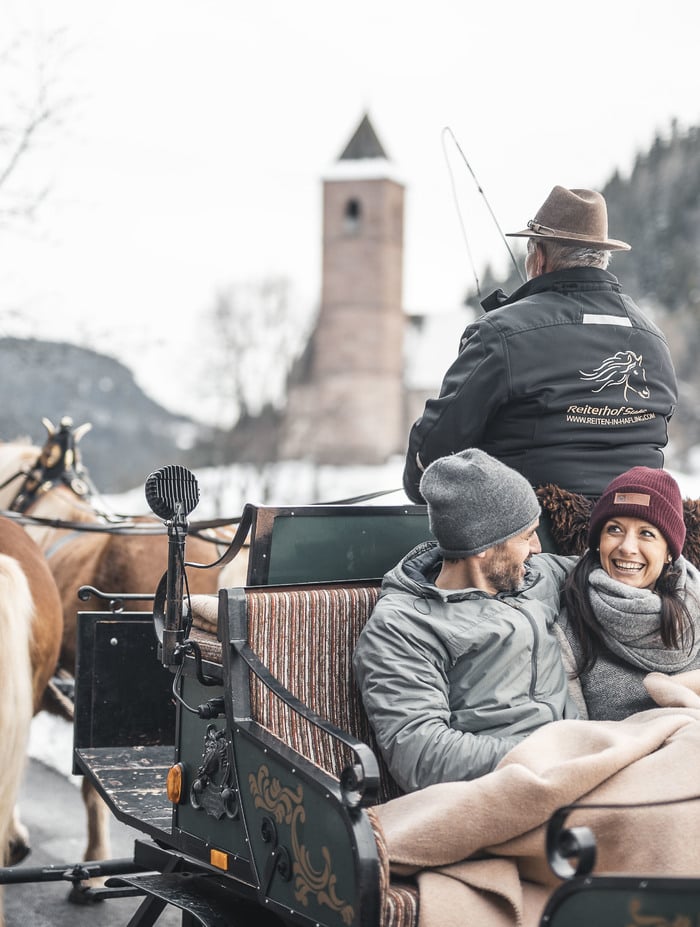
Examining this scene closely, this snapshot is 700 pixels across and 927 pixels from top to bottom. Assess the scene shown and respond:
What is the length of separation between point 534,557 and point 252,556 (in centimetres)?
79

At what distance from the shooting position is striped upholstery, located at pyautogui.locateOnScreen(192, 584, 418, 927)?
3084 millimetres

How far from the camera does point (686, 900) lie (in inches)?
79.7

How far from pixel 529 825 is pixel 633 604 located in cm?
86

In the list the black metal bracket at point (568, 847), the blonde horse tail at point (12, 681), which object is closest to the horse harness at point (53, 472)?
the blonde horse tail at point (12, 681)

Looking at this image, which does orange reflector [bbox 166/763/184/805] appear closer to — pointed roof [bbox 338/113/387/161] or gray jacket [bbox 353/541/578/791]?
gray jacket [bbox 353/541/578/791]

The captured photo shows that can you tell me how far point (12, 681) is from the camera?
4.68 meters

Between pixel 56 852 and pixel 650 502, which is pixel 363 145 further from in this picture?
pixel 650 502

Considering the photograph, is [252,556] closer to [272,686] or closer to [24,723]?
[272,686]

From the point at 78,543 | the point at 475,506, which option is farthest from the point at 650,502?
the point at 78,543

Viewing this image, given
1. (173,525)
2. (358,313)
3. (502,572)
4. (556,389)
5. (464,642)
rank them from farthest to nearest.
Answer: (358,313) → (556,389) → (173,525) → (502,572) → (464,642)

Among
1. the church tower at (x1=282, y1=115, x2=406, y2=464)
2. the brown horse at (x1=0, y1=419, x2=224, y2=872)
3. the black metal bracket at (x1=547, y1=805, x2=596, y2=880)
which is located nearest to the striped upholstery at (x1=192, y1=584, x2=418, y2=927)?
the black metal bracket at (x1=547, y1=805, x2=596, y2=880)

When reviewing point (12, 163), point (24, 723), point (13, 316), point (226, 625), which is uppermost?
point (12, 163)

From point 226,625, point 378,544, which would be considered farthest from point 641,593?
point 226,625

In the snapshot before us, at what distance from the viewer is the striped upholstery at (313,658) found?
121 inches
